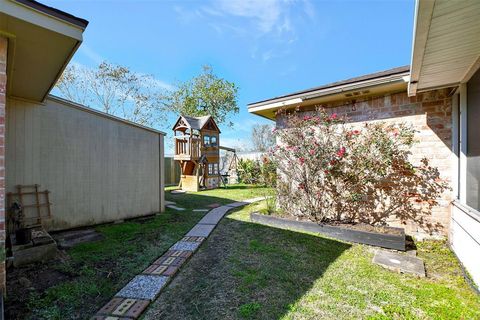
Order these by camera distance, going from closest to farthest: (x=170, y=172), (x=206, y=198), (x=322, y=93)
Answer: (x=322, y=93), (x=206, y=198), (x=170, y=172)

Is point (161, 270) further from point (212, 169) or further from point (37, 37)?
point (212, 169)

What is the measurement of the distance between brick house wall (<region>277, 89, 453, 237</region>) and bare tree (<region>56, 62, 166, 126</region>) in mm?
17891

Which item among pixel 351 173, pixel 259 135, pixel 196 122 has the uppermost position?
pixel 259 135

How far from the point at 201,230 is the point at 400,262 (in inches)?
147

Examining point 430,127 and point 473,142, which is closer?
point 473,142

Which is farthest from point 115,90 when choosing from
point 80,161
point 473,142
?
point 473,142

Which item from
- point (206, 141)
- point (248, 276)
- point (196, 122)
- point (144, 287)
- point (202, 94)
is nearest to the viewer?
point (144, 287)

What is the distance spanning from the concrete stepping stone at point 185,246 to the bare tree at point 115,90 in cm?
1616

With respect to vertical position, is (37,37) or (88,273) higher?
(37,37)

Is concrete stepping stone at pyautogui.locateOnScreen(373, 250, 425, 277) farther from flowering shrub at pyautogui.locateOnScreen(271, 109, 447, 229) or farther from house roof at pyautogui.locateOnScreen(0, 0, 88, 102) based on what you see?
house roof at pyautogui.locateOnScreen(0, 0, 88, 102)

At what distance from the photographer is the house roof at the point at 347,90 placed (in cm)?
437

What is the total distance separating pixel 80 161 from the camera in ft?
17.0

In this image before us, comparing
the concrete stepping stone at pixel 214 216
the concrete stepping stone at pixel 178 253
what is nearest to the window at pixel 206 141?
the concrete stepping stone at pixel 214 216

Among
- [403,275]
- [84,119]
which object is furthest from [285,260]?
[84,119]
